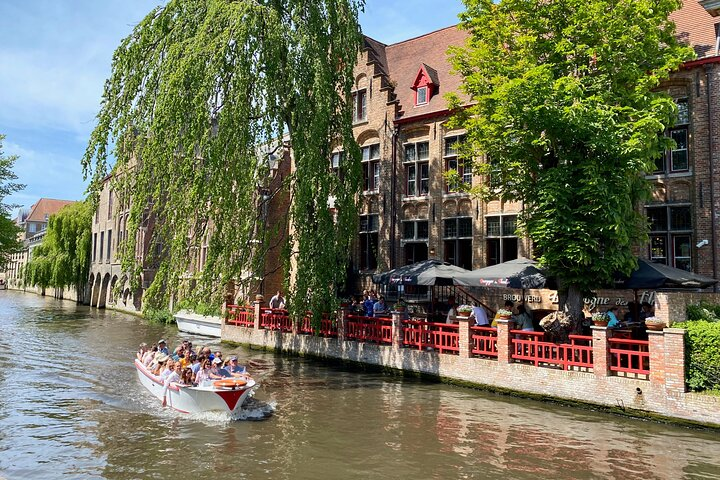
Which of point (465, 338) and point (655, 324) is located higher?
point (655, 324)

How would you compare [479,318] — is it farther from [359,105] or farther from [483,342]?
[359,105]

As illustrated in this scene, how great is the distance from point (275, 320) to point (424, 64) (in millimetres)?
13215

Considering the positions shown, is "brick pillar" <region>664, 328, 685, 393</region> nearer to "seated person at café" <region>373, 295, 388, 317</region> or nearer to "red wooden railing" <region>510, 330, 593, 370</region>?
"red wooden railing" <region>510, 330, 593, 370</region>

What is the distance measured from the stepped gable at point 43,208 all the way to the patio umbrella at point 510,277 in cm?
9647

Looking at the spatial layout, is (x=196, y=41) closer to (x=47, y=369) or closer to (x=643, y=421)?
(x=47, y=369)

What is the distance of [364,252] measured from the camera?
25.3 m

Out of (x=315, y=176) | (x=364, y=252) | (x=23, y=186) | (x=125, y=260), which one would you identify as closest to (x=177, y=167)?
(x=125, y=260)

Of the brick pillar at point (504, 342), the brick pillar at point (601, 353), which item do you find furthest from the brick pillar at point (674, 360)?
the brick pillar at point (504, 342)

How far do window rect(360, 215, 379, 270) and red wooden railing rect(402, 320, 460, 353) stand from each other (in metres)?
7.67

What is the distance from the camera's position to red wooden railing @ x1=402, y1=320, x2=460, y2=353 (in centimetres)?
1591

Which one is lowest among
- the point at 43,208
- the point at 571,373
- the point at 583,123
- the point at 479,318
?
the point at 571,373

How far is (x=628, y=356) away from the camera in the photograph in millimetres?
12359

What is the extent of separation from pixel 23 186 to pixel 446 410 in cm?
3635

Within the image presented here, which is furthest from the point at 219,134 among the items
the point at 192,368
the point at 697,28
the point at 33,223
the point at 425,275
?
the point at 33,223
